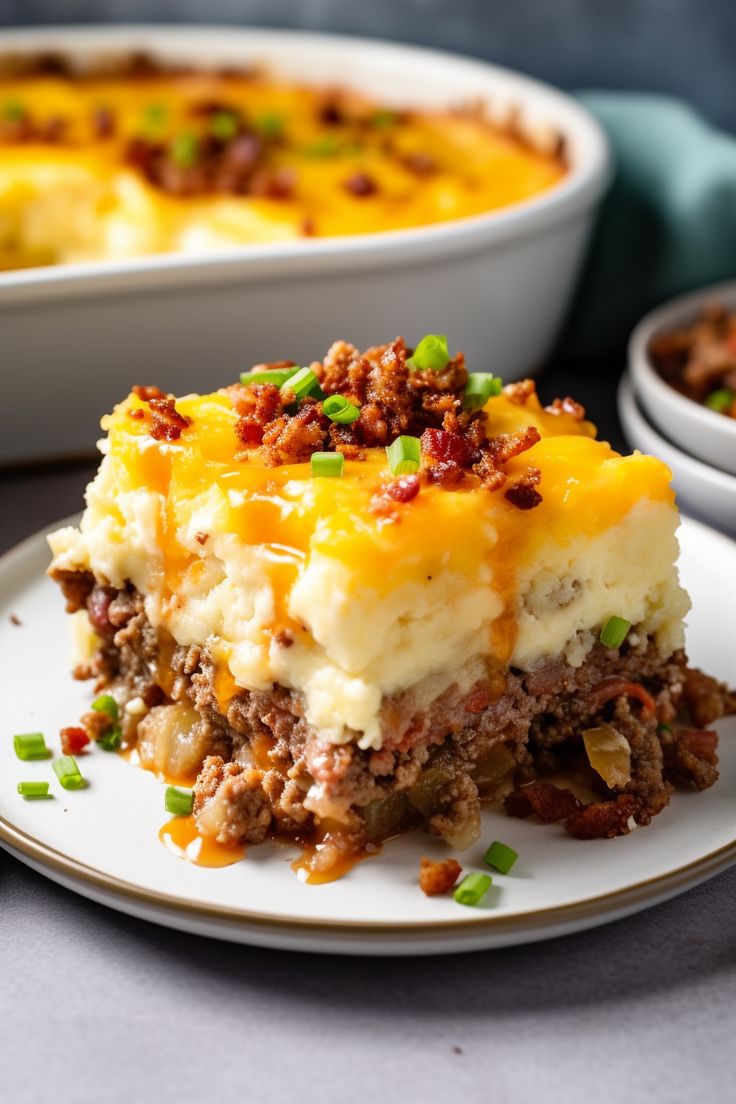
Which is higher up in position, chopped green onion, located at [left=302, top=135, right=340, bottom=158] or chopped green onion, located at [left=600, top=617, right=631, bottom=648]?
chopped green onion, located at [left=600, top=617, right=631, bottom=648]

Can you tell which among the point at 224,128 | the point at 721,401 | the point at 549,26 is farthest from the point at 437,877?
the point at 549,26

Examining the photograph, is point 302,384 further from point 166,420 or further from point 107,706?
point 107,706

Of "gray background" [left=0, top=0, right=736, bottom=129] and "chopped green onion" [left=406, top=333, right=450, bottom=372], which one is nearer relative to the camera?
"chopped green onion" [left=406, top=333, right=450, bottom=372]

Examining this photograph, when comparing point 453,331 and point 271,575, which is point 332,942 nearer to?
point 271,575

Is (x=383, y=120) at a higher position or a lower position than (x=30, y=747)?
higher

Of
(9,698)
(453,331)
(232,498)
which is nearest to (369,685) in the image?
(232,498)

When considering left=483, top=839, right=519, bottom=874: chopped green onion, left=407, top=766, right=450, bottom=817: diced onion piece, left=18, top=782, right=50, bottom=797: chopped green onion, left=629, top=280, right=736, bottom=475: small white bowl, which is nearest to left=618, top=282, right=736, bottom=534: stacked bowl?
left=629, top=280, right=736, bottom=475: small white bowl

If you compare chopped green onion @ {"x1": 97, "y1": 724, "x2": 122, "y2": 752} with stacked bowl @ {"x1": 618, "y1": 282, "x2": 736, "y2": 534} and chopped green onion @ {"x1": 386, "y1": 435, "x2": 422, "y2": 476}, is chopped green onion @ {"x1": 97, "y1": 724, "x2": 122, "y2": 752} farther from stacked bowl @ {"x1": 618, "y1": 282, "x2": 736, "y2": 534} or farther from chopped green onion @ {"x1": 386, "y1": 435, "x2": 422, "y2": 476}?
stacked bowl @ {"x1": 618, "y1": 282, "x2": 736, "y2": 534}

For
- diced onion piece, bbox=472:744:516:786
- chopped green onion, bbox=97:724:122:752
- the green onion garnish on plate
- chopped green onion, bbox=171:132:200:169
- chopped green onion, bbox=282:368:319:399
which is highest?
chopped green onion, bbox=282:368:319:399
